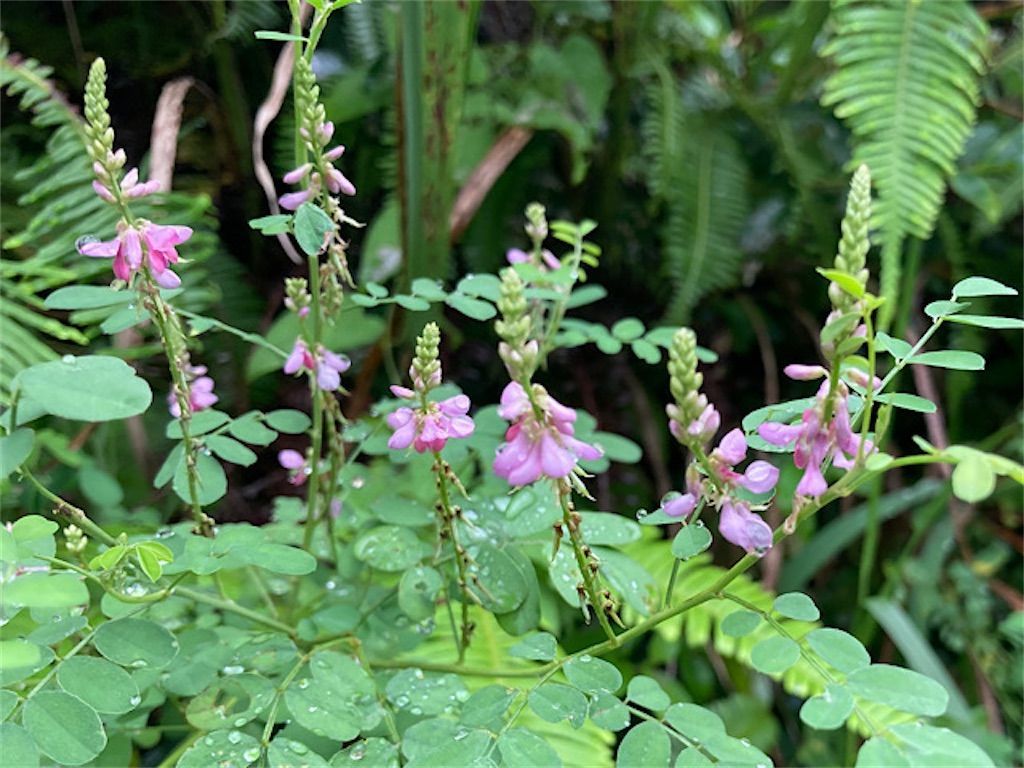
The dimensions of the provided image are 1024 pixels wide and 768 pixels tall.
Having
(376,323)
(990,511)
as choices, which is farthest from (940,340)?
(376,323)

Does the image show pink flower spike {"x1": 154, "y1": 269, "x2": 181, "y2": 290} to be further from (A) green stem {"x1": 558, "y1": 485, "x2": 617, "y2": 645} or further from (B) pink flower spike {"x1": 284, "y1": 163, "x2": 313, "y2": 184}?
(A) green stem {"x1": 558, "y1": 485, "x2": 617, "y2": 645}

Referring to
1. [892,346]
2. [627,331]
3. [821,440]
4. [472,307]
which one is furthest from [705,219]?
[821,440]

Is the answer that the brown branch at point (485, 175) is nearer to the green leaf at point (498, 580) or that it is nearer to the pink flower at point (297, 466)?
the pink flower at point (297, 466)

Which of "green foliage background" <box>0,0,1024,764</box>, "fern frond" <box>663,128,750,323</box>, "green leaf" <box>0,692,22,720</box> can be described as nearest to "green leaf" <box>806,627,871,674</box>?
"green leaf" <box>0,692,22,720</box>

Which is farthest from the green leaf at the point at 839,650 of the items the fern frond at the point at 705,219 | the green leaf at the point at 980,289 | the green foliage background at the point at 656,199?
the fern frond at the point at 705,219

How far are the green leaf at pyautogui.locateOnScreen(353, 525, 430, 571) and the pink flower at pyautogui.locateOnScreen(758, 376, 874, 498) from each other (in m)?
0.30

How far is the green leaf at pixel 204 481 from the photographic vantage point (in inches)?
24.5

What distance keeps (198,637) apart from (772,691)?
107 centimetres

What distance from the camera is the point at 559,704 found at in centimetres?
49

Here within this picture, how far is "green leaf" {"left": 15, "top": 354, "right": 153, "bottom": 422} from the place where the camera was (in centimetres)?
42

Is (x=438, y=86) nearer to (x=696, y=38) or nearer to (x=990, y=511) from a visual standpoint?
(x=696, y=38)

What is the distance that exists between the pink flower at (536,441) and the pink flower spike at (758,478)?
97 millimetres

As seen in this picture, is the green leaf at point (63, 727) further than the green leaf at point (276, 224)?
No

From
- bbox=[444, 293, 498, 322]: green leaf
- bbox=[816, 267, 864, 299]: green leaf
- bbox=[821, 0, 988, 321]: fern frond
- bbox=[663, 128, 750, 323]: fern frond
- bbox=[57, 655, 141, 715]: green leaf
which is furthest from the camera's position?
bbox=[663, 128, 750, 323]: fern frond
